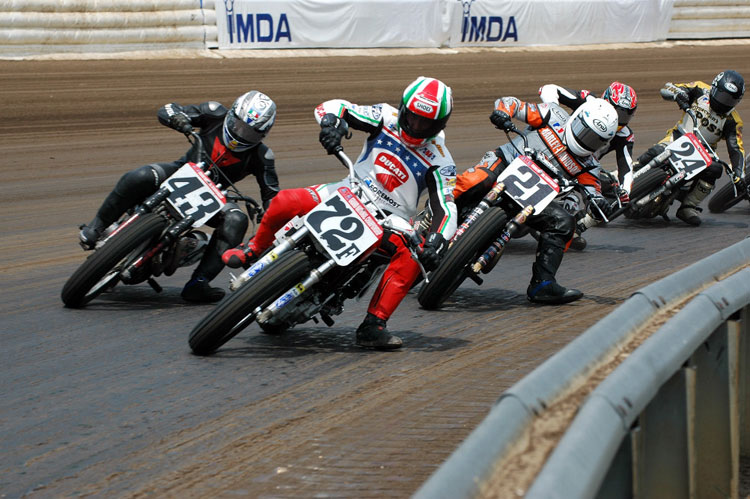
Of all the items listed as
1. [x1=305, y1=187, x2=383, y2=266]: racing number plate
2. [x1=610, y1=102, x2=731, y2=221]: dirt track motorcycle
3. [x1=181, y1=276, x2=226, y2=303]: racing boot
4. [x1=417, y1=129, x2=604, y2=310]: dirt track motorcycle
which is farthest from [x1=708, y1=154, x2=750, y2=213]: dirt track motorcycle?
[x1=305, y1=187, x2=383, y2=266]: racing number plate

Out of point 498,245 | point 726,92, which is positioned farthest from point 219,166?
point 726,92

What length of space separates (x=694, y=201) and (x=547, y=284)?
15.9 feet

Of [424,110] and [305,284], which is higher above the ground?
[424,110]

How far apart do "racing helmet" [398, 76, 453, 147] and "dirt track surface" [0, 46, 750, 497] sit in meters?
1.36

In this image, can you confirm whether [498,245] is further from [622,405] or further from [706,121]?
[706,121]

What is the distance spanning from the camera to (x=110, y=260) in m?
6.71

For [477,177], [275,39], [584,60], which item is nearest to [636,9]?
[584,60]

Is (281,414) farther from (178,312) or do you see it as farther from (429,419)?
(178,312)

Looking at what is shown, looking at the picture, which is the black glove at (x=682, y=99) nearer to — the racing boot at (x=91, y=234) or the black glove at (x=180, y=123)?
the black glove at (x=180, y=123)

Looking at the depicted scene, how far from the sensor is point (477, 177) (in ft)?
29.2

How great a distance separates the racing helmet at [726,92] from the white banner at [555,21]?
592 inches

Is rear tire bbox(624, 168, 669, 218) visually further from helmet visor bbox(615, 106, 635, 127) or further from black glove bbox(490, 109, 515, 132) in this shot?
black glove bbox(490, 109, 515, 132)

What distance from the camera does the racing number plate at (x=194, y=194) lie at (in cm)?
709

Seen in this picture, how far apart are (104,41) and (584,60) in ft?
40.8
